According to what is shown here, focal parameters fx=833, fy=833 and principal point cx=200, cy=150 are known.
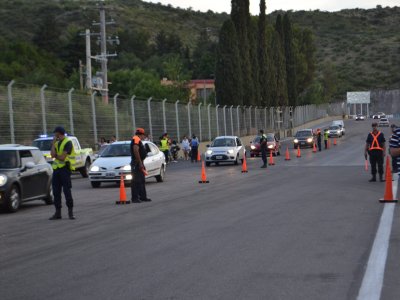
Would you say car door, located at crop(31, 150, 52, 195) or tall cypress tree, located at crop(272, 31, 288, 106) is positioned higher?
tall cypress tree, located at crop(272, 31, 288, 106)

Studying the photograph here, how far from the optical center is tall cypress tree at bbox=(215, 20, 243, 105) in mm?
75875

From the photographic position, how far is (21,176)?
18.1 metres

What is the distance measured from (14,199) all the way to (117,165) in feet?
26.4

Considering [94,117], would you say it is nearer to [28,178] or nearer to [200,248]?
[28,178]

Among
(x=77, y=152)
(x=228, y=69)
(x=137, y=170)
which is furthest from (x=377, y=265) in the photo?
(x=228, y=69)

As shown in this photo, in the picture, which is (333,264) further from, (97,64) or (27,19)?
(27,19)

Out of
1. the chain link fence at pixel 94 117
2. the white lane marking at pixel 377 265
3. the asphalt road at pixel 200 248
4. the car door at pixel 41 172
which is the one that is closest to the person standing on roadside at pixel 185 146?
the chain link fence at pixel 94 117

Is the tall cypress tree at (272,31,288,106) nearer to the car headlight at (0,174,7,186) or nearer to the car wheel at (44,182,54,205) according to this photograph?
the car wheel at (44,182,54,205)

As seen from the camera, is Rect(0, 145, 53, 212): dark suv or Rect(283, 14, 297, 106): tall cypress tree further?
Rect(283, 14, 297, 106): tall cypress tree

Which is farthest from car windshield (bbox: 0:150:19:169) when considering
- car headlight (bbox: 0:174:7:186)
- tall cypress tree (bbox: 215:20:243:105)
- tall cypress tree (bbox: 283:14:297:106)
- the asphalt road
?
tall cypress tree (bbox: 283:14:297:106)

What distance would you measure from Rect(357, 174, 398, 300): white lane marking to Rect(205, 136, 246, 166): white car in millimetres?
26624

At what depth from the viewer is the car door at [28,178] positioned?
59.7ft

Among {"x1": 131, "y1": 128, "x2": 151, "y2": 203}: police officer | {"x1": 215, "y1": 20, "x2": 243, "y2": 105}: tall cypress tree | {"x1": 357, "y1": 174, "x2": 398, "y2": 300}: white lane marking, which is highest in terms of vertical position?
{"x1": 215, "y1": 20, "x2": 243, "y2": 105}: tall cypress tree

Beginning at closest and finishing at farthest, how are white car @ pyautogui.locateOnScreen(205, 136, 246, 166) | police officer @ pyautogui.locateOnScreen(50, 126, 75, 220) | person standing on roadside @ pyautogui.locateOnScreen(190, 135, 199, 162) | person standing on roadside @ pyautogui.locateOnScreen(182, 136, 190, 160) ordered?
police officer @ pyautogui.locateOnScreen(50, 126, 75, 220), white car @ pyautogui.locateOnScreen(205, 136, 246, 166), person standing on roadside @ pyautogui.locateOnScreen(190, 135, 199, 162), person standing on roadside @ pyautogui.locateOnScreen(182, 136, 190, 160)
